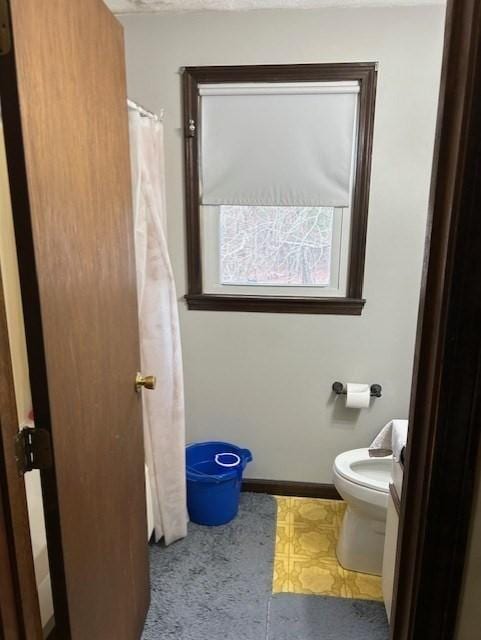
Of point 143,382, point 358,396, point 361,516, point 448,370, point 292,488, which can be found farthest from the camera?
point 292,488

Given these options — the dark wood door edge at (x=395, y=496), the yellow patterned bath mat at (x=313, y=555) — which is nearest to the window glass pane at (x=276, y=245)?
the dark wood door edge at (x=395, y=496)

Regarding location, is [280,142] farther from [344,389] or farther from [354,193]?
[344,389]

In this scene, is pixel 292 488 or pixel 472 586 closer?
pixel 472 586

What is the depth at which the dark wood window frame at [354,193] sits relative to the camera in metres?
2.12

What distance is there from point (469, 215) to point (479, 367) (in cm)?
23

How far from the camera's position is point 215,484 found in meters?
2.28

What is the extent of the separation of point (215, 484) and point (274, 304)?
2.95ft

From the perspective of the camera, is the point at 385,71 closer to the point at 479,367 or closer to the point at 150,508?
the point at 479,367

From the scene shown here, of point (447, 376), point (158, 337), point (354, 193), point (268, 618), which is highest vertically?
point (354, 193)

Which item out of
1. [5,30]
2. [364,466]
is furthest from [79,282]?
[364,466]

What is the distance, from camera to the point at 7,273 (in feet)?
6.20

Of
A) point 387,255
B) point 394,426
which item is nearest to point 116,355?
point 394,426

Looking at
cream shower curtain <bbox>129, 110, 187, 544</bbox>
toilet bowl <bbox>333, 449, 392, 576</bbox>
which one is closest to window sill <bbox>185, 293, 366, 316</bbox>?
cream shower curtain <bbox>129, 110, 187, 544</bbox>

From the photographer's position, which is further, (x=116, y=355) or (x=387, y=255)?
(x=387, y=255)
